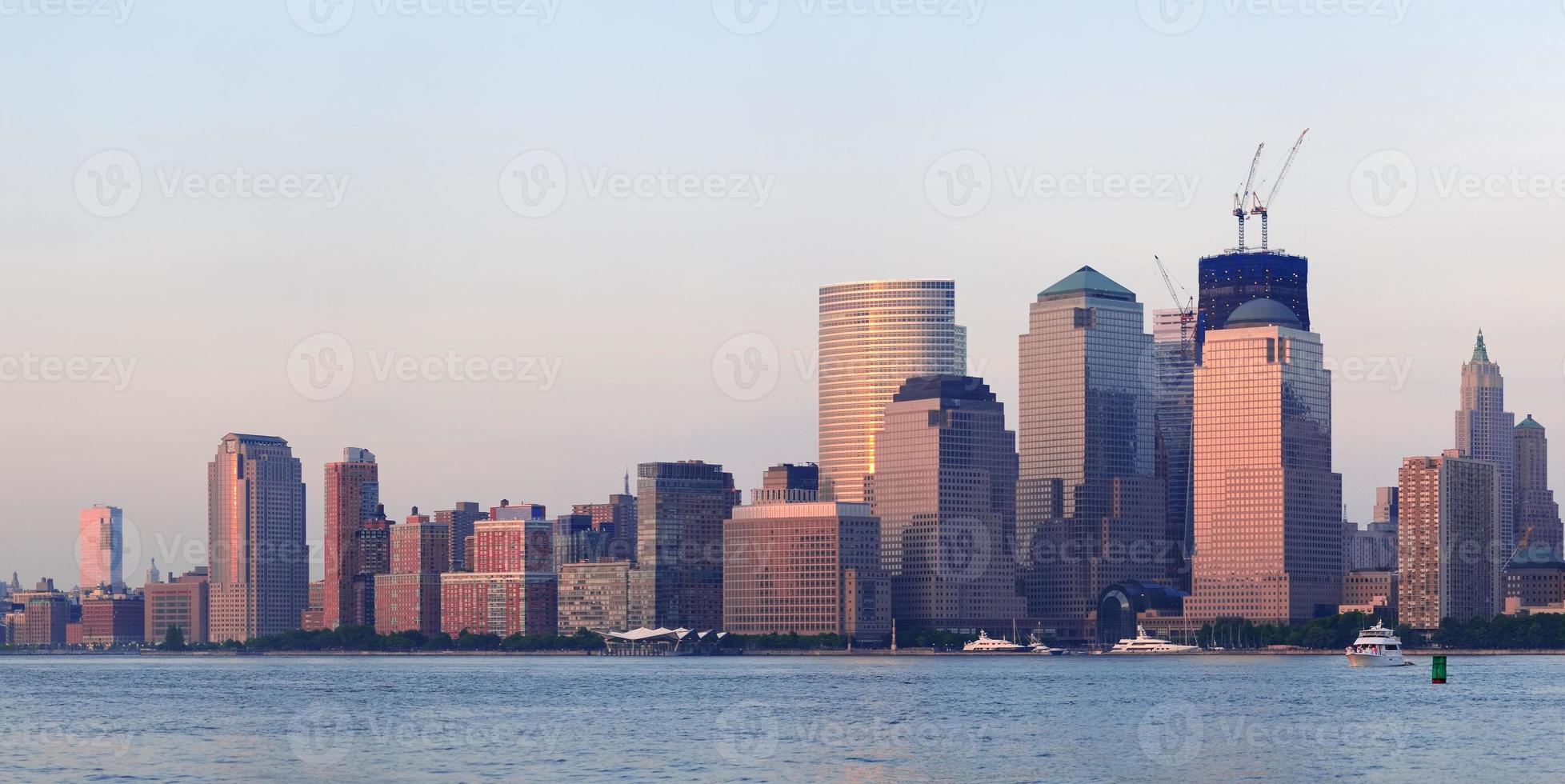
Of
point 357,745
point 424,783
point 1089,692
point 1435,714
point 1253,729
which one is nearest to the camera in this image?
point 424,783

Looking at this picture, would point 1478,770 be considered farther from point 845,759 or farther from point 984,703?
point 984,703

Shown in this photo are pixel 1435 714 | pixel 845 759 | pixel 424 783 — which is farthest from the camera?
pixel 1435 714

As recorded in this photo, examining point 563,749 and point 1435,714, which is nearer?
point 563,749

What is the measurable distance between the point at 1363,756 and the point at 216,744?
63609 mm

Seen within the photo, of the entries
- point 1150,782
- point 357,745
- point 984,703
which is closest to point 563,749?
point 357,745

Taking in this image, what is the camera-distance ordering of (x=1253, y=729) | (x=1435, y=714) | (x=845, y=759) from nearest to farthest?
(x=845, y=759)
(x=1253, y=729)
(x=1435, y=714)

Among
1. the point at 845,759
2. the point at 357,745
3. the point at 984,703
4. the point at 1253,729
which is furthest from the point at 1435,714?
the point at 357,745

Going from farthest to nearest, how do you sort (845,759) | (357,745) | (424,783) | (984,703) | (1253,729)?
(984,703) < (1253,729) < (357,745) < (845,759) < (424,783)

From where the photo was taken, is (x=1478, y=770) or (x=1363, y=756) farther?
(x=1363, y=756)

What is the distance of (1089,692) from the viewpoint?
7835 inches

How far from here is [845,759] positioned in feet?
395

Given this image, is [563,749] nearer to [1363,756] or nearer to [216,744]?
[216,744]

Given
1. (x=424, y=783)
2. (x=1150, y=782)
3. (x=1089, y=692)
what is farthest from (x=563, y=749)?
(x=1089, y=692)

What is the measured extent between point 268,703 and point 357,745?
59.5 m
